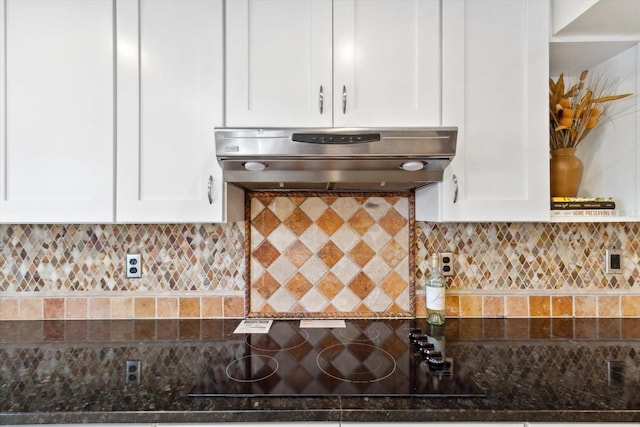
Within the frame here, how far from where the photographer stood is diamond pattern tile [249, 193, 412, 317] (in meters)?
1.49

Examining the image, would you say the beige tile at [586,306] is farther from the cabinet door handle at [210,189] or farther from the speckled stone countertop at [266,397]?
the cabinet door handle at [210,189]

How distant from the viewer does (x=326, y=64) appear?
117cm

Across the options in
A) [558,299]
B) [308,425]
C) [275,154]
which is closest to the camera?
[308,425]

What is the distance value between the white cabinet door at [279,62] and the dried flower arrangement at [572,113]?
0.88 m

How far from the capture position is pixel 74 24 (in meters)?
1.18

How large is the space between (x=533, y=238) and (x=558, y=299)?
281 millimetres

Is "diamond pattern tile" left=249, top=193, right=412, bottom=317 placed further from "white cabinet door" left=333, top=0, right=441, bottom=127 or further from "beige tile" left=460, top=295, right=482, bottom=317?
"white cabinet door" left=333, top=0, right=441, bottom=127

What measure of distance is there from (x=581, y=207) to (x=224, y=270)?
55.5 inches

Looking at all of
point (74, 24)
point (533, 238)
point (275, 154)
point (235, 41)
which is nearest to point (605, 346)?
point (533, 238)

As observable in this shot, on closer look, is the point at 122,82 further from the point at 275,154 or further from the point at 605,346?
the point at 605,346

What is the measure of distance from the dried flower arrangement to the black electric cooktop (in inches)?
35.8

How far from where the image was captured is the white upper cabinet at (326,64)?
46.0 inches

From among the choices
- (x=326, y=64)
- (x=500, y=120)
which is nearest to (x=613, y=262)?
(x=500, y=120)

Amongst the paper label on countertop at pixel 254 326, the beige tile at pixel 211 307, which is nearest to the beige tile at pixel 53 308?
the beige tile at pixel 211 307
